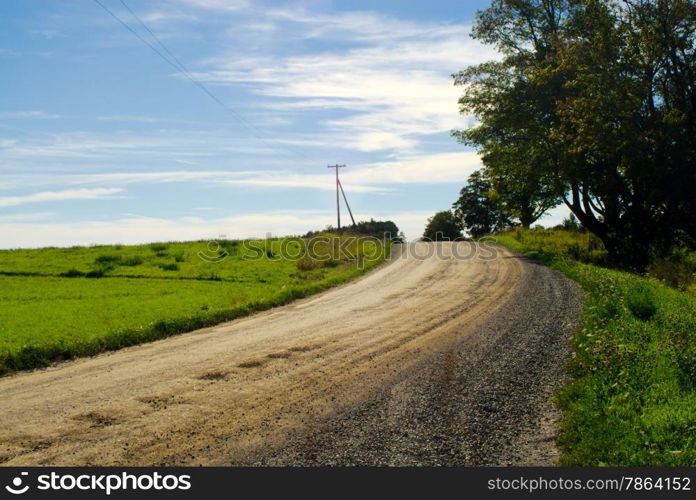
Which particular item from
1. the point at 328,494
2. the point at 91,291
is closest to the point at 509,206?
the point at 91,291

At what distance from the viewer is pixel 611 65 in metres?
27.4

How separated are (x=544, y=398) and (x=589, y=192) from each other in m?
28.6

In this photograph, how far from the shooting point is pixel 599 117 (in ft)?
87.9

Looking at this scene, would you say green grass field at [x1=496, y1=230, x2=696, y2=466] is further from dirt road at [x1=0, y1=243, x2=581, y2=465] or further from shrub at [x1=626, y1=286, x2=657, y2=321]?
dirt road at [x1=0, y1=243, x2=581, y2=465]

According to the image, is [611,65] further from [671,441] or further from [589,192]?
[671,441]

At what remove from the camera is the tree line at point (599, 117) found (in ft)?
84.3

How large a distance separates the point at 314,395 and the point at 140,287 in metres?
23.2

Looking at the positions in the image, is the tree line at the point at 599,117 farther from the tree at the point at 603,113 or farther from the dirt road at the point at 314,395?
the dirt road at the point at 314,395

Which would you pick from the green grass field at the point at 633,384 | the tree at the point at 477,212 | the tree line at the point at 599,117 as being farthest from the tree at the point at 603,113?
the tree at the point at 477,212

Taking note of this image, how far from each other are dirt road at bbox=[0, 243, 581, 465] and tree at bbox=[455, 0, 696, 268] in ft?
40.6

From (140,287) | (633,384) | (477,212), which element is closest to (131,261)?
(140,287)

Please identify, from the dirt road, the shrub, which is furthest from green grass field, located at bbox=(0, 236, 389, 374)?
the shrub

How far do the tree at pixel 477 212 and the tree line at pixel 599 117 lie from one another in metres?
48.9

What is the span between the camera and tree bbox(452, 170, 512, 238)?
294 feet
